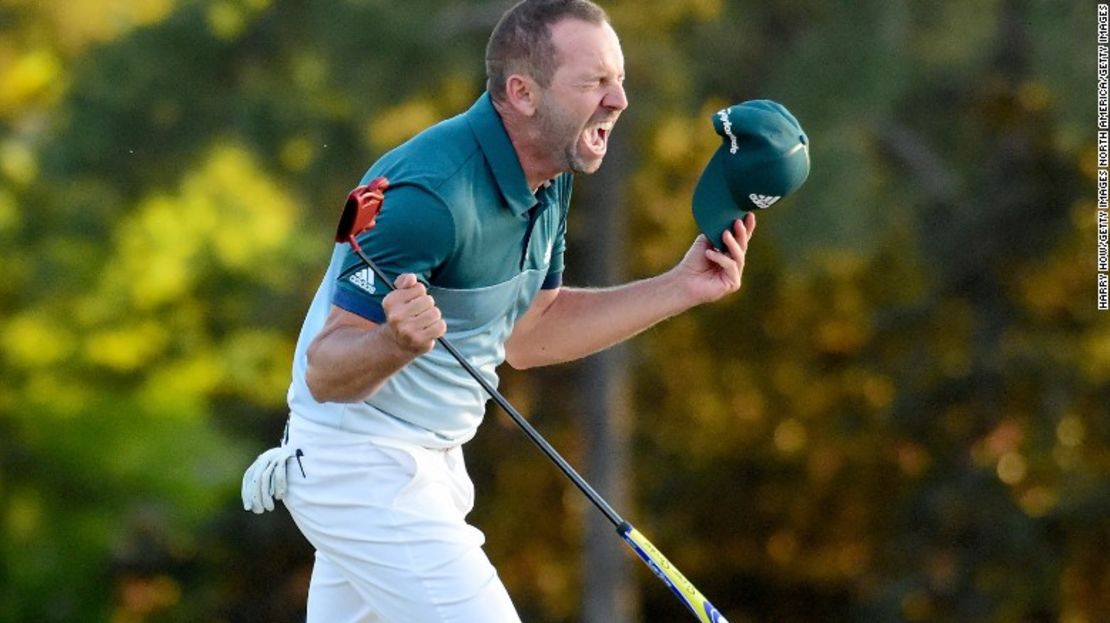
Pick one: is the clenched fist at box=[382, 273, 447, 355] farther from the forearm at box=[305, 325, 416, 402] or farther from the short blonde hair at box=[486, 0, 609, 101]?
the short blonde hair at box=[486, 0, 609, 101]

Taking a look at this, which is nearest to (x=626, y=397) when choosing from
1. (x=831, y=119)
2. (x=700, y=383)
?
(x=700, y=383)

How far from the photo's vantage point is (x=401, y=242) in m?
3.86

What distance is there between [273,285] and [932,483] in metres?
5.23

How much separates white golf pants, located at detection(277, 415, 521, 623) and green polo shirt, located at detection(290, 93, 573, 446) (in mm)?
53

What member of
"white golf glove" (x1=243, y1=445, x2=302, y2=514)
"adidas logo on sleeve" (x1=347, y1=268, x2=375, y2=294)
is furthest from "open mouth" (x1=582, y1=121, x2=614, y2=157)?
"white golf glove" (x1=243, y1=445, x2=302, y2=514)

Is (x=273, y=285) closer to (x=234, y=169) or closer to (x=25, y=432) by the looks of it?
(x=234, y=169)

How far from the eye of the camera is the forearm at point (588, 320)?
4.59m

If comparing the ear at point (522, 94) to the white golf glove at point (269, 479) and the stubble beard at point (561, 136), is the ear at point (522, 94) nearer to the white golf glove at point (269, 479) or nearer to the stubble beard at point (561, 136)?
the stubble beard at point (561, 136)

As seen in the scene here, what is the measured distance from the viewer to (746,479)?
1756cm

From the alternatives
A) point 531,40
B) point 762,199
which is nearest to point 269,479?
point 531,40

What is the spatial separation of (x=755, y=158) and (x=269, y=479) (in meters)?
1.14

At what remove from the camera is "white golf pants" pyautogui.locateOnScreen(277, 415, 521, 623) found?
400cm

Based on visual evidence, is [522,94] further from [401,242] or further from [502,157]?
[401,242]

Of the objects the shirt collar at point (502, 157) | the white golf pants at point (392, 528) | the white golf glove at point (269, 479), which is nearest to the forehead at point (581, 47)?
the shirt collar at point (502, 157)
